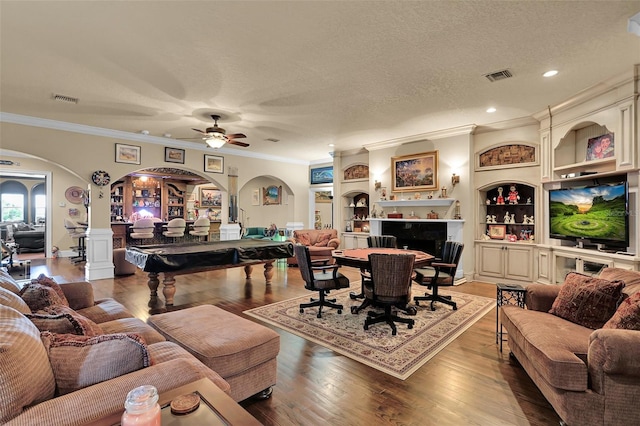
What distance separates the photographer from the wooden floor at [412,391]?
208 cm

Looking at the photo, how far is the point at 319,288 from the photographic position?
396cm

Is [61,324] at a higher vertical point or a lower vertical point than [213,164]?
lower

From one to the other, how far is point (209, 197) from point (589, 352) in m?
12.4

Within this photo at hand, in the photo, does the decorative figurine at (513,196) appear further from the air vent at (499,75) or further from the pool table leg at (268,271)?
the pool table leg at (268,271)

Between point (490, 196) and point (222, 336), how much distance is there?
6110mm

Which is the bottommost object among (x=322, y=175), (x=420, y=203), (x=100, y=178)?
(x=420, y=203)

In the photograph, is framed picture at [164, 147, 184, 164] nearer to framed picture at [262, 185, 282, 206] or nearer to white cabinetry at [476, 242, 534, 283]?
framed picture at [262, 185, 282, 206]

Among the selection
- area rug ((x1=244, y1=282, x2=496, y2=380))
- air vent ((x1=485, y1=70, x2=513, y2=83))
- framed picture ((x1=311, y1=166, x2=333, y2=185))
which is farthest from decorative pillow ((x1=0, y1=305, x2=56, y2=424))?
framed picture ((x1=311, y1=166, x2=333, y2=185))

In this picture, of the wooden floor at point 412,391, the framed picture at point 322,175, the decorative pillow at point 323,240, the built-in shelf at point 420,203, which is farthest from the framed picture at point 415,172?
the wooden floor at point 412,391

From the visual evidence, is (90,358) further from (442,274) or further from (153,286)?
(442,274)

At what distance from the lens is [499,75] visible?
12.4 feet

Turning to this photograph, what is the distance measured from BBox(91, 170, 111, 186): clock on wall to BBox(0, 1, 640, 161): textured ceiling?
3.81ft

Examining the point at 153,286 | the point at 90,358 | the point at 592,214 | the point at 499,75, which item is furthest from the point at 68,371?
the point at 592,214

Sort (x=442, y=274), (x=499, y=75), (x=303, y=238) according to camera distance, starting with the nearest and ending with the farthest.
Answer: (x=499, y=75) → (x=442, y=274) → (x=303, y=238)
